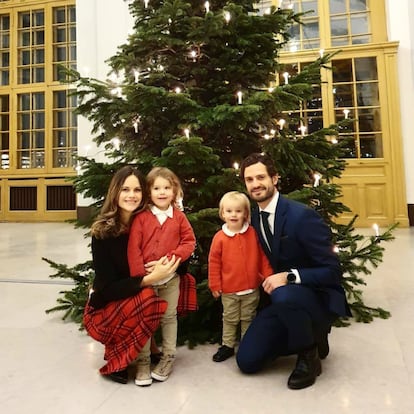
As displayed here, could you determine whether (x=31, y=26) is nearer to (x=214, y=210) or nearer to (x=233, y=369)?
(x=214, y=210)

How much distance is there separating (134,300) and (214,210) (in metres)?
0.65

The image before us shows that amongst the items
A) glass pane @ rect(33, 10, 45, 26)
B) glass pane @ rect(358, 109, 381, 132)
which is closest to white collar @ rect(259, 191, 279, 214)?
glass pane @ rect(358, 109, 381, 132)

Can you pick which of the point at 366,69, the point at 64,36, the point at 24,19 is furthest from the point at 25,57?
the point at 366,69

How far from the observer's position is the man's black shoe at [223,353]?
5.58 feet

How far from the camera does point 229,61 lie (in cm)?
229

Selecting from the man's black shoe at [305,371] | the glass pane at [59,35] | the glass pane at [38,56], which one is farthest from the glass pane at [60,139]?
the man's black shoe at [305,371]

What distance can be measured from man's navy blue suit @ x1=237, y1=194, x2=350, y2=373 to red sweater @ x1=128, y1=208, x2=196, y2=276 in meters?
0.40

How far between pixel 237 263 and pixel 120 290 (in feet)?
1.70

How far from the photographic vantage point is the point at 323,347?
166 cm

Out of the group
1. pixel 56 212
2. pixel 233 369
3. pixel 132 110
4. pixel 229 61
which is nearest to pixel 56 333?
pixel 233 369

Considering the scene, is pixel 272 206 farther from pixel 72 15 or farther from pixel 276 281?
pixel 72 15

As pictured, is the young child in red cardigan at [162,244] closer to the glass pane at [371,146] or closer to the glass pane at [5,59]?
the glass pane at [371,146]

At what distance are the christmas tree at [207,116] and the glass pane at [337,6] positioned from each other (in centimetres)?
561

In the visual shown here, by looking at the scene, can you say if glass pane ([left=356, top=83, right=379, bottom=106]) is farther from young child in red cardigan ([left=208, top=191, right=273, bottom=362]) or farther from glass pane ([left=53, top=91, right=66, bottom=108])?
glass pane ([left=53, top=91, right=66, bottom=108])
